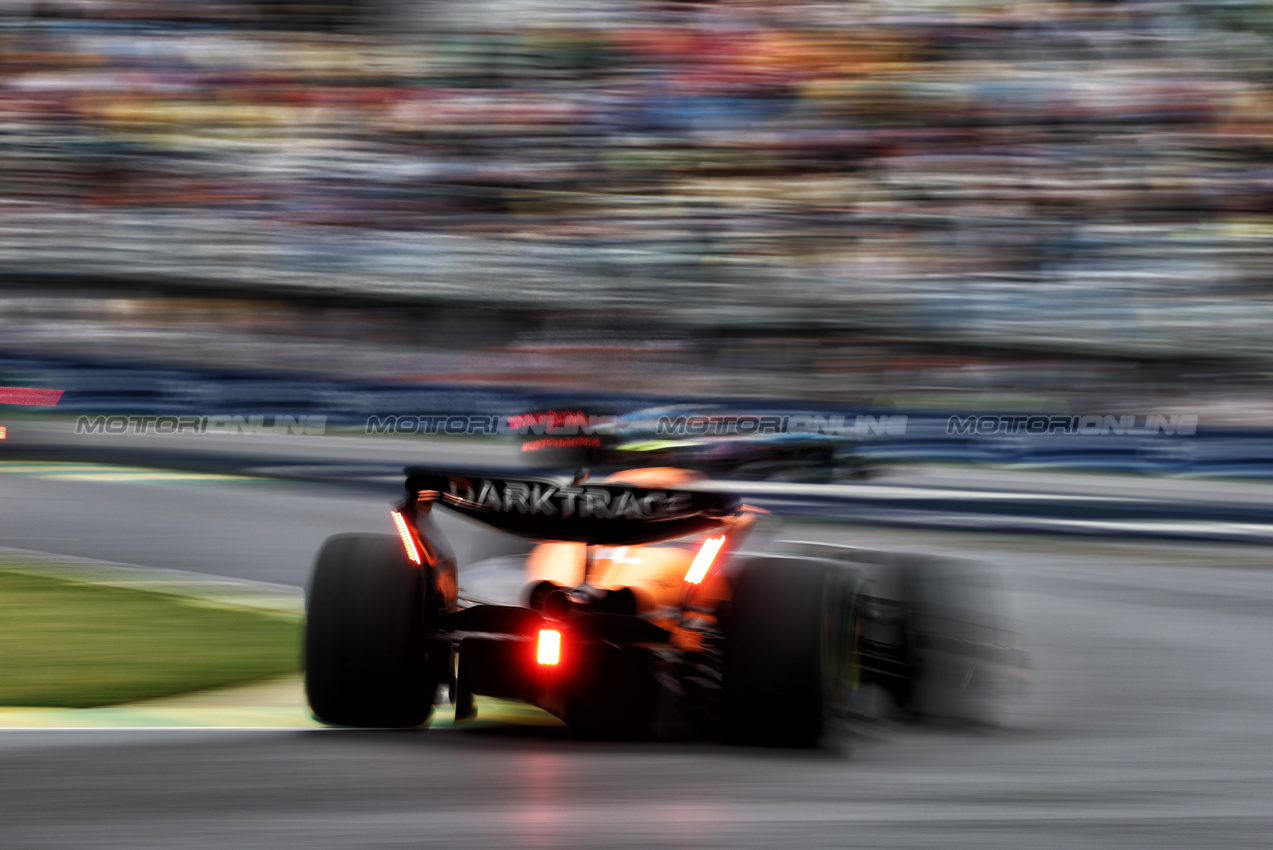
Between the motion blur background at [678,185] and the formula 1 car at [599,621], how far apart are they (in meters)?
7.93

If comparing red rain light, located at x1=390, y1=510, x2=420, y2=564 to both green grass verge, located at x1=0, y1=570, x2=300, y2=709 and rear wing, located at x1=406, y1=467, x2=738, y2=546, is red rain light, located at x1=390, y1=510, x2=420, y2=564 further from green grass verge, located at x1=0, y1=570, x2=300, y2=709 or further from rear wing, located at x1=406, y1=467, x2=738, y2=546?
green grass verge, located at x1=0, y1=570, x2=300, y2=709

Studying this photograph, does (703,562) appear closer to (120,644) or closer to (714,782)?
(714,782)

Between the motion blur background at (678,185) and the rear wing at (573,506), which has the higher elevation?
the motion blur background at (678,185)

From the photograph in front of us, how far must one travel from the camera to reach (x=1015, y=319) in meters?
14.3

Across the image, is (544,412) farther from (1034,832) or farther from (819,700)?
(1034,832)

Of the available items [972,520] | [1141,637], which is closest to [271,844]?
[1141,637]

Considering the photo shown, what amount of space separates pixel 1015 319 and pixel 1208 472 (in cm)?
326

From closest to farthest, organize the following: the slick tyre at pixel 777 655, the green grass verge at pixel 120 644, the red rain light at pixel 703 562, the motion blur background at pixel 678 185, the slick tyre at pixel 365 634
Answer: the slick tyre at pixel 777 655
the slick tyre at pixel 365 634
the red rain light at pixel 703 562
the green grass verge at pixel 120 644
the motion blur background at pixel 678 185

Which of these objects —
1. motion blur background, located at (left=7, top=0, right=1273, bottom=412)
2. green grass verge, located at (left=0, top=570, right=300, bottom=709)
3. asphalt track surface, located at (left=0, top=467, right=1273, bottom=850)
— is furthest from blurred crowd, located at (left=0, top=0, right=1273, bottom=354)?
asphalt track surface, located at (left=0, top=467, right=1273, bottom=850)

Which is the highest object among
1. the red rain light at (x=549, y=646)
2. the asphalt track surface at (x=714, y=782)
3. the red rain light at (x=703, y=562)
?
the red rain light at (x=703, y=562)

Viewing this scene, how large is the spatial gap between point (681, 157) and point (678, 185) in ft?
1.51

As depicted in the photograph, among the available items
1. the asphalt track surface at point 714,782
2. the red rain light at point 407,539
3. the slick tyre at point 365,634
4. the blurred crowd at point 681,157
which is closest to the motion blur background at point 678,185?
the blurred crowd at point 681,157

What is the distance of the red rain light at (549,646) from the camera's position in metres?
3.92

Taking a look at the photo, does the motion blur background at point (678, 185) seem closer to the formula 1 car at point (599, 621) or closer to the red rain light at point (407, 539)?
the formula 1 car at point (599, 621)
